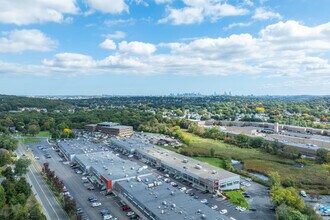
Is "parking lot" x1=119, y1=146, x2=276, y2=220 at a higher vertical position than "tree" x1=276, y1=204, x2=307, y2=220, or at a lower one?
lower

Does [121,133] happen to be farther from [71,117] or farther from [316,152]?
[316,152]

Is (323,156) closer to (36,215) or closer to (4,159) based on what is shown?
(36,215)

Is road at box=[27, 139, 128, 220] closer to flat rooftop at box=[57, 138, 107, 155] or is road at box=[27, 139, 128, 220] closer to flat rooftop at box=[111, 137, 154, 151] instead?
flat rooftop at box=[57, 138, 107, 155]

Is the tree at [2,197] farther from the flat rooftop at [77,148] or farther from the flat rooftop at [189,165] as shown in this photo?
the flat rooftop at [189,165]

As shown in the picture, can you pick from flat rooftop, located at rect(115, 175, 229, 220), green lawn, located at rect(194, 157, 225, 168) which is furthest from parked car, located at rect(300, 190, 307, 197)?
flat rooftop, located at rect(115, 175, 229, 220)

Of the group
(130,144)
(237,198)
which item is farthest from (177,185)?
→ (130,144)

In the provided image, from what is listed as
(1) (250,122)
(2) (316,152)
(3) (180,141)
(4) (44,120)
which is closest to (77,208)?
(3) (180,141)
